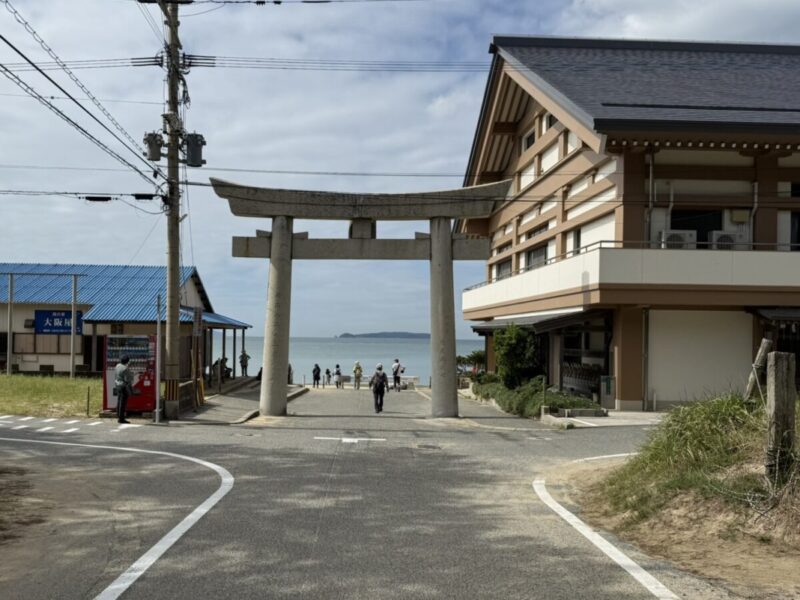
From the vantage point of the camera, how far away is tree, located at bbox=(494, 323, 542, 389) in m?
24.1

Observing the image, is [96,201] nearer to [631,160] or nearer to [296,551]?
[296,551]

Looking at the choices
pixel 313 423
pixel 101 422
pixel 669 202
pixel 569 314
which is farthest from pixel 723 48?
pixel 101 422

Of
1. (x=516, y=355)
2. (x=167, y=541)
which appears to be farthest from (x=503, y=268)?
(x=167, y=541)

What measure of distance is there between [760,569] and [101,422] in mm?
15676

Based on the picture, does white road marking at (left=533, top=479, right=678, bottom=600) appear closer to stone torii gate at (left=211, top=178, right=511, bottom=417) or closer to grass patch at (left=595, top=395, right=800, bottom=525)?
grass patch at (left=595, top=395, right=800, bottom=525)

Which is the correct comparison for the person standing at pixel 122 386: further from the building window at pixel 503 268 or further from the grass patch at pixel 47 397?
the building window at pixel 503 268

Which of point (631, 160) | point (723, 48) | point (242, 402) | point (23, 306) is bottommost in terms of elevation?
point (242, 402)

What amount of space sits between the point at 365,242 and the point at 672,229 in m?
10.1

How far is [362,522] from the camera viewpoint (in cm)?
749

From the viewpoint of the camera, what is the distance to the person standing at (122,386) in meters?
17.5

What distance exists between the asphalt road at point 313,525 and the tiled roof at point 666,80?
11113 mm

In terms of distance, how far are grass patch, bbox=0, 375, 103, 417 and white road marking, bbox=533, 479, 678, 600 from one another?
14506mm

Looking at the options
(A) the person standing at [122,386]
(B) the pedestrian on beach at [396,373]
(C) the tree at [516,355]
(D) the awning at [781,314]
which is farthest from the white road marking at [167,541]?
(B) the pedestrian on beach at [396,373]

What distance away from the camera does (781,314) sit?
68.6 ft
